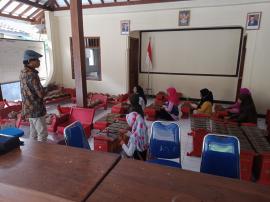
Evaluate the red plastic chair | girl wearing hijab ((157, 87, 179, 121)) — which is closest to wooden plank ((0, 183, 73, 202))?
the red plastic chair

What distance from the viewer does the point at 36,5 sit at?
19.9ft

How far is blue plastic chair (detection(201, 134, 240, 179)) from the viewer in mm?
1678

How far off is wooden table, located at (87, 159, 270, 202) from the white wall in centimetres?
467

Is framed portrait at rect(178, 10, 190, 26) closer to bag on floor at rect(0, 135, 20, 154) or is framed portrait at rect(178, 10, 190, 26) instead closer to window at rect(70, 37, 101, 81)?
window at rect(70, 37, 101, 81)

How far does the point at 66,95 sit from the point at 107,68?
157 cm

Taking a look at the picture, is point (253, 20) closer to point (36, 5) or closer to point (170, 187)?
point (170, 187)

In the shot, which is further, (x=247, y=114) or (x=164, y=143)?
(x=247, y=114)

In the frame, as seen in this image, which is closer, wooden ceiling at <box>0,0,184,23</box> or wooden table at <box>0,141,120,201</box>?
wooden table at <box>0,141,120,201</box>

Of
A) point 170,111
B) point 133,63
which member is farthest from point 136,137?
point 133,63

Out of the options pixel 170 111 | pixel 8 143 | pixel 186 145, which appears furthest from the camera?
pixel 170 111

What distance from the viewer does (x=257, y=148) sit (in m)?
2.45

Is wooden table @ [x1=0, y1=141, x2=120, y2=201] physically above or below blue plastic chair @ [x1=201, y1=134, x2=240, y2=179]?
above

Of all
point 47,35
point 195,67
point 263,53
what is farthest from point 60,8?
point 263,53

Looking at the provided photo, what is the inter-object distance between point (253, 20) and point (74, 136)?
499cm
